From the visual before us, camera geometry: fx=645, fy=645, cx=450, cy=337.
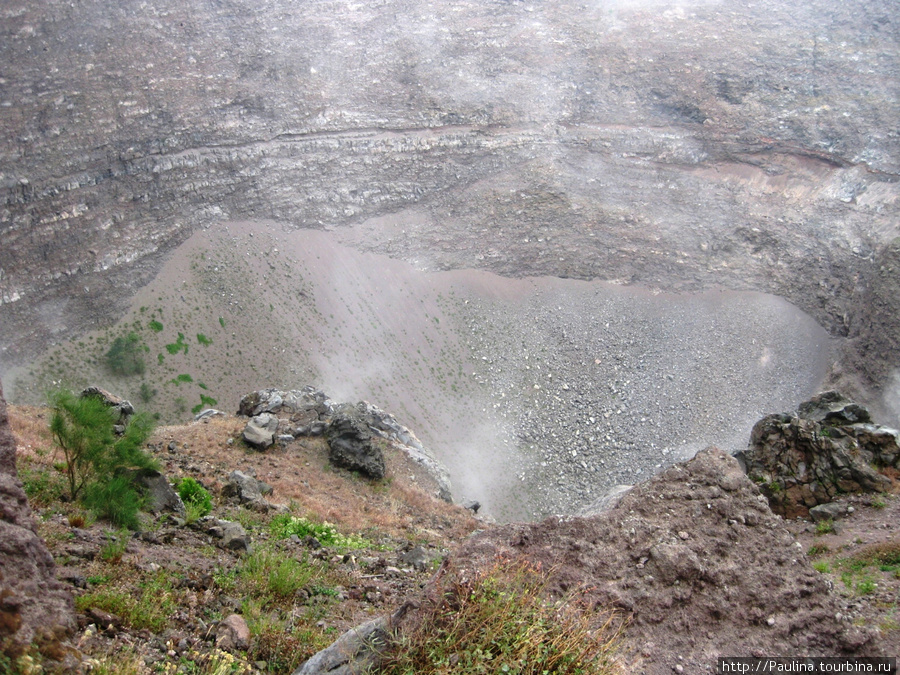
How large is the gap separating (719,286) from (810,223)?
698 centimetres

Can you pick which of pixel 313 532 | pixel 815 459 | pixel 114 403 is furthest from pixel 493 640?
pixel 114 403

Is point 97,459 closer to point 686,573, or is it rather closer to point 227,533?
point 227,533

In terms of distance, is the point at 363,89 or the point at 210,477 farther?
the point at 363,89

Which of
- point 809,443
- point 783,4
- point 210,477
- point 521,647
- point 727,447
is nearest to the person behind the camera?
point 521,647

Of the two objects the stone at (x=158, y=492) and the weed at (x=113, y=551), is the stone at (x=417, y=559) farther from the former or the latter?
the weed at (x=113, y=551)

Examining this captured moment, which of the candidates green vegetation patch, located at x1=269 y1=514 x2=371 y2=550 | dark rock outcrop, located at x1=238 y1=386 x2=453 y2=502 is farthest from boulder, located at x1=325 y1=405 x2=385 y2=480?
green vegetation patch, located at x1=269 y1=514 x2=371 y2=550

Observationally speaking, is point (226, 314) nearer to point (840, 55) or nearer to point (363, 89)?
point (363, 89)

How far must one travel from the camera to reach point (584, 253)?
3550cm

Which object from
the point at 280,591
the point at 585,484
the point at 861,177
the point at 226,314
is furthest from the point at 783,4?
the point at 280,591

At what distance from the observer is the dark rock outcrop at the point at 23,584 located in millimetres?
4813

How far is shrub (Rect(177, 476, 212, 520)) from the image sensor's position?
12.3 m

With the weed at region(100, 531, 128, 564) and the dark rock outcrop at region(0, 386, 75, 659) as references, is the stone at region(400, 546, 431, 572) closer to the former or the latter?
the weed at region(100, 531, 128, 564)

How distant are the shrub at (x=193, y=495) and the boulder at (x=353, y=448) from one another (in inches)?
252

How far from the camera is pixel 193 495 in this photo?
12.7m
